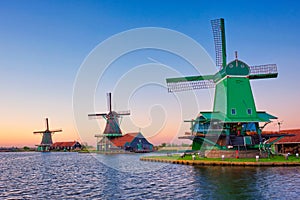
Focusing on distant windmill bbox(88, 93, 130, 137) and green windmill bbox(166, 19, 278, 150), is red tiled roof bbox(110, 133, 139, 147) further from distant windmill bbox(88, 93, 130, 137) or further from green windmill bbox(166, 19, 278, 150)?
green windmill bbox(166, 19, 278, 150)

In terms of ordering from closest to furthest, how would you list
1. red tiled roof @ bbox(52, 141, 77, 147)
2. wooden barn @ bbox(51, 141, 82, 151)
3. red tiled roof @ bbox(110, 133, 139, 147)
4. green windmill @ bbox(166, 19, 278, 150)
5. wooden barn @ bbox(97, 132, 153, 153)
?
green windmill @ bbox(166, 19, 278, 150), red tiled roof @ bbox(110, 133, 139, 147), wooden barn @ bbox(97, 132, 153, 153), wooden barn @ bbox(51, 141, 82, 151), red tiled roof @ bbox(52, 141, 77, 147)

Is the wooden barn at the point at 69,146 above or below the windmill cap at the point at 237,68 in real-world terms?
below

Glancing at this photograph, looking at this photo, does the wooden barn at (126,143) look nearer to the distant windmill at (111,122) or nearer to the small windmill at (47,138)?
the distant windmill at (111,122)

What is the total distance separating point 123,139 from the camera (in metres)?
85.8

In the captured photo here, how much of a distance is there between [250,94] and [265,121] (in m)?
3.43

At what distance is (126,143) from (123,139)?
1.80 meters

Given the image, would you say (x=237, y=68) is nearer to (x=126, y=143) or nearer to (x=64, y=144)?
(x=126, y=143)

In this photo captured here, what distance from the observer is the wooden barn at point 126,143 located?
84.2 meters

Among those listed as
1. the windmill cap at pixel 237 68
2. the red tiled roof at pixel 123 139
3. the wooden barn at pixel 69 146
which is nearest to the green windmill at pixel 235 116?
the windmill cap at pixel 237 68

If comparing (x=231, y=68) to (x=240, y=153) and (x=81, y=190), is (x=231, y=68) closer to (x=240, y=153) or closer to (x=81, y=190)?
(x=240, y=153)

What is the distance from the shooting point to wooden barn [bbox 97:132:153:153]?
84.2m

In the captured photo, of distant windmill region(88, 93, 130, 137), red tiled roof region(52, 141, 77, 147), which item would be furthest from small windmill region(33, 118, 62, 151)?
distant windmill region(88, 93, 130, 137)

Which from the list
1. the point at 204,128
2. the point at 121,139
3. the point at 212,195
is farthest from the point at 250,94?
the point at 121,139

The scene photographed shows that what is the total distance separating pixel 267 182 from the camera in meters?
20.8
